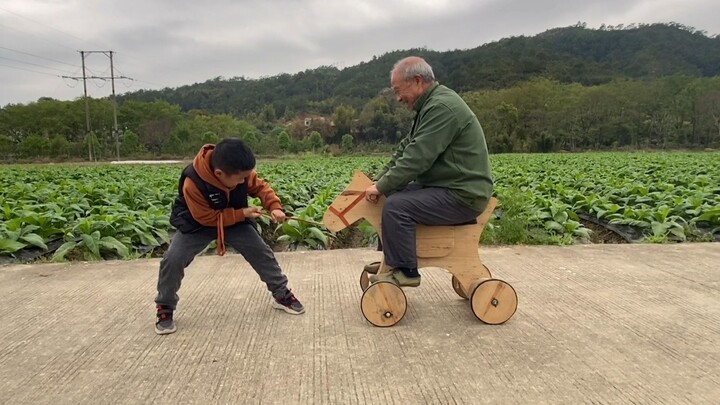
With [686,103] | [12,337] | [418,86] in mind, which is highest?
[686,103]

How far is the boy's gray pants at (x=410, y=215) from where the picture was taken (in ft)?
11.4

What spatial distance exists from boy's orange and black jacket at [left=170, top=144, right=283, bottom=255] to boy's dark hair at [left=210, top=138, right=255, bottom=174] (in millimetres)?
174

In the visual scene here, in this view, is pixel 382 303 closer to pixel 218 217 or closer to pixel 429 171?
pixel 429 171

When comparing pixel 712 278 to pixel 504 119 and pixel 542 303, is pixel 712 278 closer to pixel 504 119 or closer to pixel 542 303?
pixel 542 303

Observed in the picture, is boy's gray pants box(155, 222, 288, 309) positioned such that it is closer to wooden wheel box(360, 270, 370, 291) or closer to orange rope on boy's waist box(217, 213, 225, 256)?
orange rope on boy's waist box(217, 213, 225, 256)

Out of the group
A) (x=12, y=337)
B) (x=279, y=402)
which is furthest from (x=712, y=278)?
(x=12, y=337)

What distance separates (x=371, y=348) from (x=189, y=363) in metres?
1.08

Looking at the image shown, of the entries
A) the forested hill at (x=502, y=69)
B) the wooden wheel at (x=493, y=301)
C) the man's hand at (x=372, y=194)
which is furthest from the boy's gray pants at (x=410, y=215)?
the forested hill at (x=502, y=69)

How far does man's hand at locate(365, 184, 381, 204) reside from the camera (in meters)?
3.59

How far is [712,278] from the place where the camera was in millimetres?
4582

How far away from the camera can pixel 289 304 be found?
3.85 m

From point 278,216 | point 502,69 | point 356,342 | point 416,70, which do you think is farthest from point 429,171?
point 502,69

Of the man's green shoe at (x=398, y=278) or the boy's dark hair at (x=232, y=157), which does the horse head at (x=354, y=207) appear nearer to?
the man's green shoe at (x=398, y=278)

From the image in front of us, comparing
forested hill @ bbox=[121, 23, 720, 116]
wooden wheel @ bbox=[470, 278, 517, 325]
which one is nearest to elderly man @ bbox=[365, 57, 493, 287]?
wooden wheel @ bbox=[470, 278, 517, 325]
